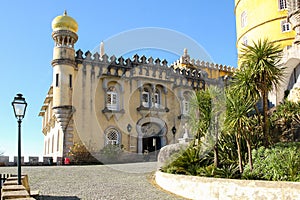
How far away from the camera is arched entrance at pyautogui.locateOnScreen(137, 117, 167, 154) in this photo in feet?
95.8

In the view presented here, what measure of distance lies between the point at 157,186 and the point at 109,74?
16.6 metres

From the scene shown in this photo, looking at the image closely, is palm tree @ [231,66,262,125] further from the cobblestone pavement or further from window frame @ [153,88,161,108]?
window frame @ [153,88,161,108]

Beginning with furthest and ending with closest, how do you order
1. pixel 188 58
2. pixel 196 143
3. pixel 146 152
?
pixel 188 58, pixel 146 152, pixel 196 143

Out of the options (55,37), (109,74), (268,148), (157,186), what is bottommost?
(157,186)

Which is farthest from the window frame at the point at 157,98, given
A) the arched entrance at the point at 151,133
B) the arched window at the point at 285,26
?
the arched window at the point at 285,26

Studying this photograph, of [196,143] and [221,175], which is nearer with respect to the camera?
[221,175]

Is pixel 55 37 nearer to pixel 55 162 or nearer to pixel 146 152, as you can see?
pixel 55 162

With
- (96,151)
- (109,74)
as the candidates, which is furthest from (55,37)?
(96,151)

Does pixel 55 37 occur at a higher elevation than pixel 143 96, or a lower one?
higher

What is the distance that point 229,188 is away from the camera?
9258 millimetres

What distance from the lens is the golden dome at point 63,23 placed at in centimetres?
2596

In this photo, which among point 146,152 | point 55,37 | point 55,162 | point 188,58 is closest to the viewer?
point 55,162

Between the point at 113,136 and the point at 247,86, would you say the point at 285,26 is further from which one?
the point at 247,86

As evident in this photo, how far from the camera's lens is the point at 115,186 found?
39.8ft
